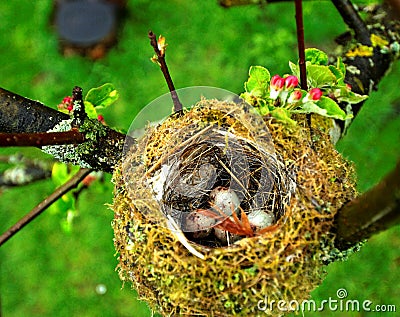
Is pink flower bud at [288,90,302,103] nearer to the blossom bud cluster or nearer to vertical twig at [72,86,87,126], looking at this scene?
the blossom bud cluster

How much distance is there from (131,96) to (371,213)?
255 cm

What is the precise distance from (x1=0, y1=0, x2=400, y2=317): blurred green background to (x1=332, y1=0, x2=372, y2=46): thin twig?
4.25 ft

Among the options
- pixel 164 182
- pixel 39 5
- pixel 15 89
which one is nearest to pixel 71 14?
pixel 39 5

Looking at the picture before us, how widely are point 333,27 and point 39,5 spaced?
78.1 inches

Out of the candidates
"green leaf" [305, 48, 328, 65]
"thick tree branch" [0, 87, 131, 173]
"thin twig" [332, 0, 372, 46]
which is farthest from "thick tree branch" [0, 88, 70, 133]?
"thin twig" [332, 0, 372, 46]

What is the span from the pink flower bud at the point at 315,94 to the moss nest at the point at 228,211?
0.25 ft

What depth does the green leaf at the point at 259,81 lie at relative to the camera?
1.19 metres

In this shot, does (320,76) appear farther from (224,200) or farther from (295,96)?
(224,200)

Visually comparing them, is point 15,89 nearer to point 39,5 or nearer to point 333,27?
point 39,5

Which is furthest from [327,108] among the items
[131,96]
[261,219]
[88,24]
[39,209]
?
[88,24]

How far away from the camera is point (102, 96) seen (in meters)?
1.40

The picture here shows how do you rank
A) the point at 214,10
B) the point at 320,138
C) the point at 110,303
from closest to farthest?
the point at 320,138
the point at 110,303
the point at 214,10

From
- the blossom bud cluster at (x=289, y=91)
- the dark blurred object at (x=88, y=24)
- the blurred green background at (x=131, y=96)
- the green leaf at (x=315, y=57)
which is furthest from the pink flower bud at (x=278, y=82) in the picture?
the dark blurred object at (x=88, y=24)

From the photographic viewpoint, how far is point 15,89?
332 centimetres
